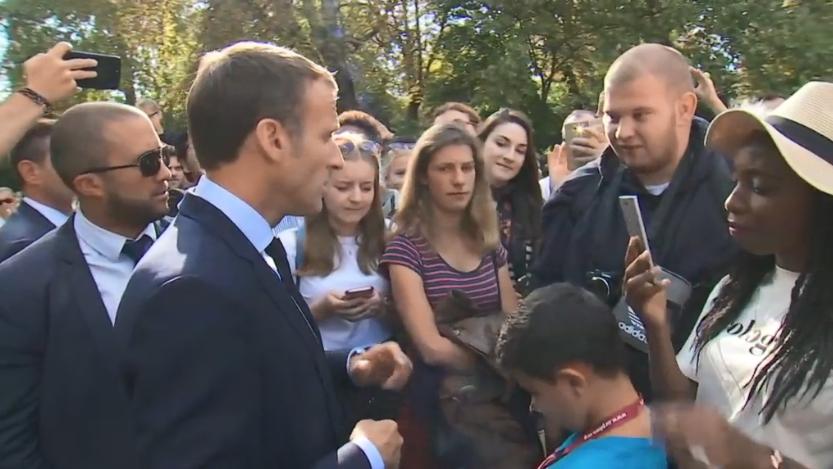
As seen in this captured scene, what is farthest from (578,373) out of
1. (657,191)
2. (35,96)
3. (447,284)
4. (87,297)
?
(35,96)

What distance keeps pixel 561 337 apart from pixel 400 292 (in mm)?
1304

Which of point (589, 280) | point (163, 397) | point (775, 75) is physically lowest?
point (775, 75)

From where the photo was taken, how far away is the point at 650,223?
2.83 m

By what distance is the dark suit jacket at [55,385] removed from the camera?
2338mm

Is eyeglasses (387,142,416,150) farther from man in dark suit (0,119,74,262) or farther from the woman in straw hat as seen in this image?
the woman in straw hat

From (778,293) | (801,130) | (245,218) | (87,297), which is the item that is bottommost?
(87,297)

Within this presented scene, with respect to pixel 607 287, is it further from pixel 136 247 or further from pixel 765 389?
pixel 136 247

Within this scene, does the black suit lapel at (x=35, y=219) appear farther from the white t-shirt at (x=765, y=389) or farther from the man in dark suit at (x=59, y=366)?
the white t-shirt at (x=765, y=389)

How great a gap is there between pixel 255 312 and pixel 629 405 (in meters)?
1.01

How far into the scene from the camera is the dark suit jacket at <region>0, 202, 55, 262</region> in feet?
10.2

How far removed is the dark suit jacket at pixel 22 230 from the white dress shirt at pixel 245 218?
5.59ft

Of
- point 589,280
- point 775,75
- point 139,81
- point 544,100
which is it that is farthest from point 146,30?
point 589,280

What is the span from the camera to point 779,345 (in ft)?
6.46

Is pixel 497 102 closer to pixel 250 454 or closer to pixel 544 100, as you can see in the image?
pixel 544 100
